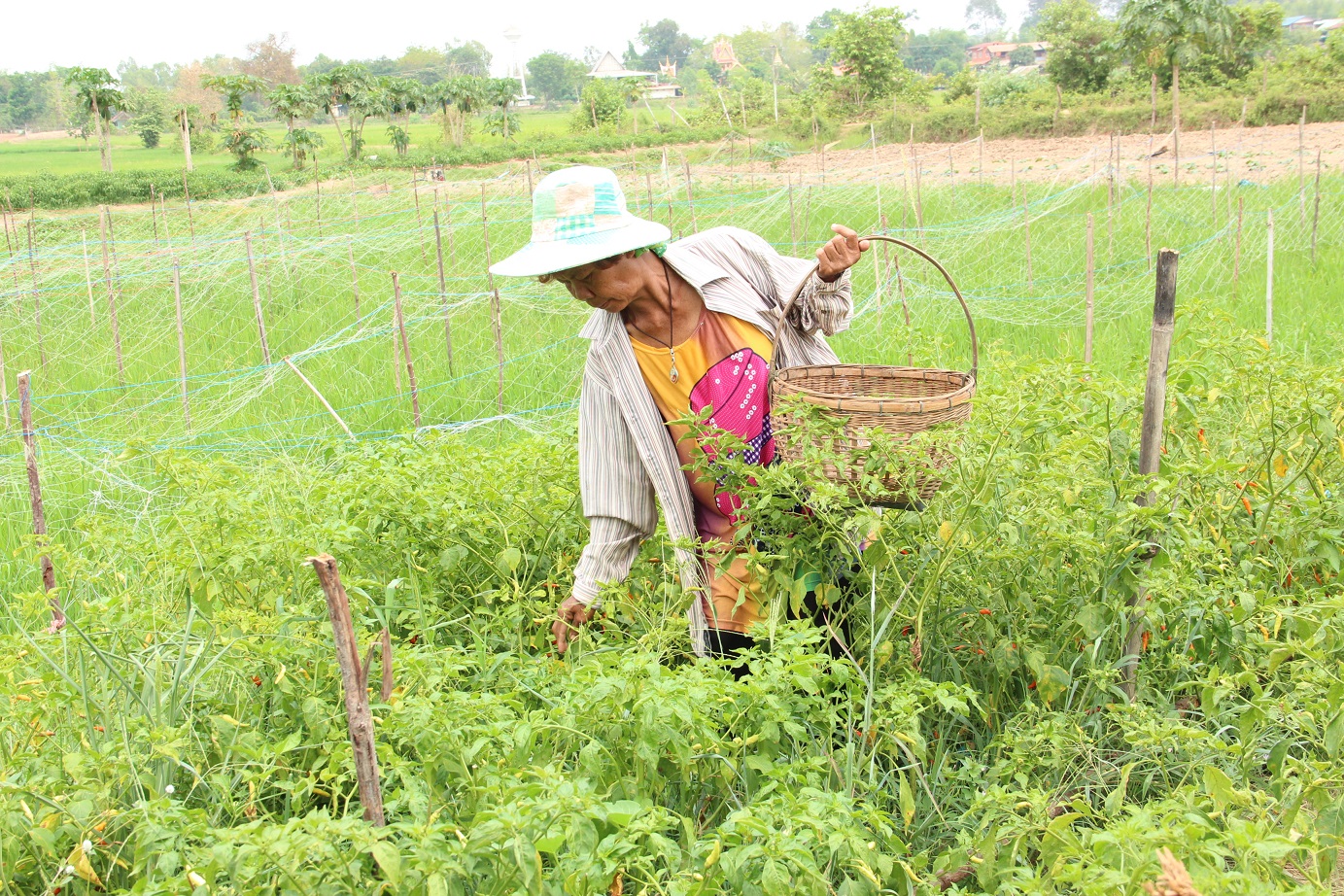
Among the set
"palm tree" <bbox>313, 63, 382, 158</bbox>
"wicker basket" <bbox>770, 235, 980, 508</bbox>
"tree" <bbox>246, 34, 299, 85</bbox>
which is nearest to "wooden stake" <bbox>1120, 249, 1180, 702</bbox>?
"wicker basket" <bbox>770, 235, 980, 508</bbox>

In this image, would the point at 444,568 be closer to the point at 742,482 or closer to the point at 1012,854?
the point at 742,482

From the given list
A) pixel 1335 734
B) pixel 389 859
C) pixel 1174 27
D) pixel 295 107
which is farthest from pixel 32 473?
pixel 295 107

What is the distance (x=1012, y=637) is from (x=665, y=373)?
37.5 inches

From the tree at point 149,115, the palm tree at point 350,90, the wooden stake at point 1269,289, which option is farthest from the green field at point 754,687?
the tree at point 149,115

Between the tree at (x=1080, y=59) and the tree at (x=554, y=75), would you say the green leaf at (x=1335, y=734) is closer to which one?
the tree at (x=1080, y=59)

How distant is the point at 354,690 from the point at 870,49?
32275 millimetres

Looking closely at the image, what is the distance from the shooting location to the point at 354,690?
4.95 ft

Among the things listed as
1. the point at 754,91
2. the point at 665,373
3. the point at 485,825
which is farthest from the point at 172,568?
the point at 754,91

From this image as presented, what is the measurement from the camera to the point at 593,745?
5.62 feet

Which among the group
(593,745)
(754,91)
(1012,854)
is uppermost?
(754,91)

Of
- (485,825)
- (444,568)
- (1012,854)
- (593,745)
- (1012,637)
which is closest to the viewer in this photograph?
(485,825)

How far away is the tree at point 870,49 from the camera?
30703mm

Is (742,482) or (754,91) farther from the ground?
(754,91)

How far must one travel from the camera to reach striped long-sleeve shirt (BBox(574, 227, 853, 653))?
2475mm
